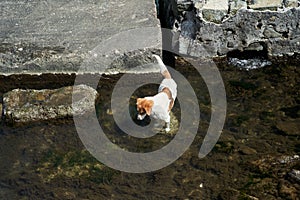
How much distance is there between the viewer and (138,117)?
5926 millimetres

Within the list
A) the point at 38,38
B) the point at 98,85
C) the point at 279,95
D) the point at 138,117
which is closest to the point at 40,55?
the point at 38,38

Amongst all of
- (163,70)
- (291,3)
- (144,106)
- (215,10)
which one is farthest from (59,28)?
(291,3)

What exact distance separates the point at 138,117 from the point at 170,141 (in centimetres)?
47

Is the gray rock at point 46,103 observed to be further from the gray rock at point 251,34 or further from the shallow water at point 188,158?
the gray rock at point 251,34

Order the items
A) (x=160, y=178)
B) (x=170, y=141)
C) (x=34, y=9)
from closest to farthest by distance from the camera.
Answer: (x=160, y=178), (x=170, y=141), (x=34, y=9)

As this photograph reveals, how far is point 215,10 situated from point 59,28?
7.23 feet

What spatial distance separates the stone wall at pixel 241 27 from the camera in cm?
696

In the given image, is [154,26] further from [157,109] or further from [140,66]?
[157,109]

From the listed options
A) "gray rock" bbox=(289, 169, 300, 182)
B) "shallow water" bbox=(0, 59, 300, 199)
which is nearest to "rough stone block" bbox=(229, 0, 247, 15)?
"shallow water" bbox=(0, 59, 300, 199)

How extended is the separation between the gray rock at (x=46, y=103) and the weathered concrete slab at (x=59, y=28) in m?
0.55

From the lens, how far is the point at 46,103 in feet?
21.1

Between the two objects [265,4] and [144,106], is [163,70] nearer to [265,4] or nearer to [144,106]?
[144,106]

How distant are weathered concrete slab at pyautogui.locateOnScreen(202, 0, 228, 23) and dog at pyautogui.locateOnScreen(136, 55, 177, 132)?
3.37 feet

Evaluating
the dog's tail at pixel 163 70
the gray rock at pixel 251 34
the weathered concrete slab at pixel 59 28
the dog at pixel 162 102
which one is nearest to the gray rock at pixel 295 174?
Result: the dog at pixel 162 102
